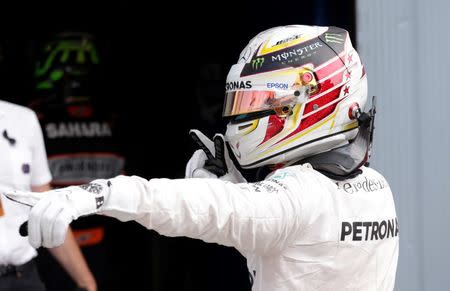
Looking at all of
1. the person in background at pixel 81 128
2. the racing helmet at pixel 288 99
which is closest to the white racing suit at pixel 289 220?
the racing helmet at pixel 288 99

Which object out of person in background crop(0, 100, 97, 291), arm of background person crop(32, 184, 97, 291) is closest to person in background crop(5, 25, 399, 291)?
person in background crop(0, 100, 97, 291)

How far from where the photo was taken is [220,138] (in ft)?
8.11

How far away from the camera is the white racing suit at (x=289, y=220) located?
1.83 metres

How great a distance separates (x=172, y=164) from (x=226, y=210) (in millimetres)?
3747

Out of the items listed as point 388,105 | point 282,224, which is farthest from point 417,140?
point 282,224

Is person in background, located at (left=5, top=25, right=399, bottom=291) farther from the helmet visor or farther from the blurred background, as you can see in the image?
the blurred background

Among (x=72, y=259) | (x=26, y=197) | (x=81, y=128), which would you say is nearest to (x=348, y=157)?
(x=26, y=197)

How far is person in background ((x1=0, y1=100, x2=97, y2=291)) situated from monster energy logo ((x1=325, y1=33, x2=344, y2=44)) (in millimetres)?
1466

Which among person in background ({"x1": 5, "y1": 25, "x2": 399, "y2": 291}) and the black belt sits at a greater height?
person in background ({"x1": 5, "y1": 25, "x2": 399, "y2": 291})

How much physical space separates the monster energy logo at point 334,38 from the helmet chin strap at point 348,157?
0.19 metres

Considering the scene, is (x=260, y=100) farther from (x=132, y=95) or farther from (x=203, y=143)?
(x=132, y=95)

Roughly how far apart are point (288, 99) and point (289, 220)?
0.36 m

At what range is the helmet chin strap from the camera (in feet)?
7.15

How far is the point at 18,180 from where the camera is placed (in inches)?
133
